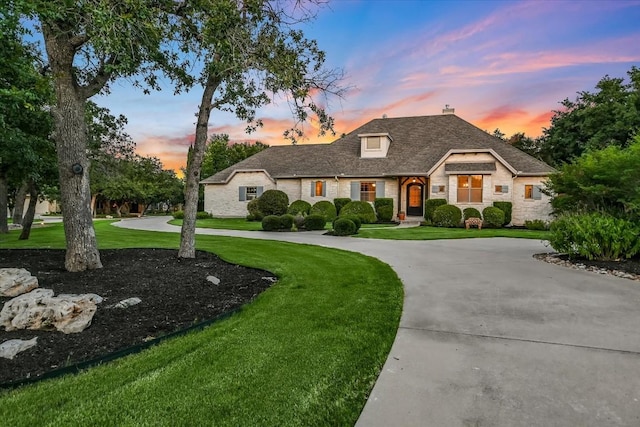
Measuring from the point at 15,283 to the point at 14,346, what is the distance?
6.63 ft

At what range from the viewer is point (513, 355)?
128 inches

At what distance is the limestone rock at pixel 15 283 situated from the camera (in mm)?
4672

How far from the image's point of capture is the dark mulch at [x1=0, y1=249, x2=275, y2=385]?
333 centimetres

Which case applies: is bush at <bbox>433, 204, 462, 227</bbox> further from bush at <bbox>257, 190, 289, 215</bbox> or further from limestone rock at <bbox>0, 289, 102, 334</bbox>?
limestone rock at <bbox>0, 289, 102, 334</bbox>

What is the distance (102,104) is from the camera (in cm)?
1250

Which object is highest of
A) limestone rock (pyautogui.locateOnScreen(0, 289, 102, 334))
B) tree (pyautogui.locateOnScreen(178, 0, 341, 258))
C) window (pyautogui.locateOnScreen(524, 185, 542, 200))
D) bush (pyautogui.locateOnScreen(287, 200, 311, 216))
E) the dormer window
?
the dormer window

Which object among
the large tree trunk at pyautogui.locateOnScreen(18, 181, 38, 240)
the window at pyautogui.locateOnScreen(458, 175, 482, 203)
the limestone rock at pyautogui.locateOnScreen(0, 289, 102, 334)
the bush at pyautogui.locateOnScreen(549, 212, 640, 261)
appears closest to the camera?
the limestone rock at pyautogui.locateOnScreen(0, 289, 102, 334)

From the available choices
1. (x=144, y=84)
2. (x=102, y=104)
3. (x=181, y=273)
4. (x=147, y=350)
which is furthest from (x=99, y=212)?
(x=147, y=350)

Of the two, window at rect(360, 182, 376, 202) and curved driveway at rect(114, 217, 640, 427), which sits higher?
window at rect(360, 182, 376, 202)

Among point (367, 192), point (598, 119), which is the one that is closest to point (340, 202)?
point (367, 192)

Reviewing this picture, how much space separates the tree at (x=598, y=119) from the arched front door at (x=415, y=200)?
7955 mm

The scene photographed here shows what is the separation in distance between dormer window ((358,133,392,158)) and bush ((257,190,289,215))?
6652mm

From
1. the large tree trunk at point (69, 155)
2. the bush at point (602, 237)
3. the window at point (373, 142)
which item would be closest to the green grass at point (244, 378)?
the large tree trunk at point (69, 155)

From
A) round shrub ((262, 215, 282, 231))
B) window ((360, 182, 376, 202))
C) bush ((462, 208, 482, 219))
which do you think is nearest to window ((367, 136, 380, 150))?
window ((360, 182, 376, 202))
